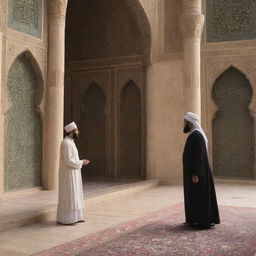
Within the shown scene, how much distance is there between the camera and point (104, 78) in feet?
38.9

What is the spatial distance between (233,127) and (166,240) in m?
6.68

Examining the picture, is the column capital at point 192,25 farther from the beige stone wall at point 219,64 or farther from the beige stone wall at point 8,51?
the beige stone wall at point 8,51

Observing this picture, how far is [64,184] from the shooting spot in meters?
5.73

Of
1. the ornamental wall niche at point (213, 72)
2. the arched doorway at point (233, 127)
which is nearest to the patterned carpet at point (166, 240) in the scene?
the arched doorway at point (233, 127)

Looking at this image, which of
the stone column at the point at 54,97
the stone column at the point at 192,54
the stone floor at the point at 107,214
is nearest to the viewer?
the stone floor at the point at 107,214

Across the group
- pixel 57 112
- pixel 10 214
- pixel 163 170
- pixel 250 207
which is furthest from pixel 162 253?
pixel 163 170

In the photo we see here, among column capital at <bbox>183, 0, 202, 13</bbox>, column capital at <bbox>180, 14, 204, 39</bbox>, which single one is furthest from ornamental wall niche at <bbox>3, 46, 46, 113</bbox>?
column capital at <bbox>183, 0, 202, 13</bbox>

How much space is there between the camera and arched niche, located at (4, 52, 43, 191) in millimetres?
7387

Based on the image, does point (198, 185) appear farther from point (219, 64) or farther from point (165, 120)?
point (219, 64)

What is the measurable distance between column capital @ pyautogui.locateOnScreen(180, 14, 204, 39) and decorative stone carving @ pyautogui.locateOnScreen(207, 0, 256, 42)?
57 cm

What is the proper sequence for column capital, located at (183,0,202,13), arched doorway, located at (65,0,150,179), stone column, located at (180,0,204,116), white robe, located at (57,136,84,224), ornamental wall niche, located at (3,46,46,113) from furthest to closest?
arched doorway, located at (65,0,150,179)
column capital, located at (183,0,202,13)
stone column, located at (180,0,204,116)
ornamental wall niche, located at (3,46,46,113)
white robe, located at (57,136,84,224)

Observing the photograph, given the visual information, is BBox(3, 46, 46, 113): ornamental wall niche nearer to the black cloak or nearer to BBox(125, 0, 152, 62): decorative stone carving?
the black cloak

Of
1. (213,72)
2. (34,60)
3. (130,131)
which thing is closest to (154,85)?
(130,131)

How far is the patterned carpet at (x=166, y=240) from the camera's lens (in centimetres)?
438
